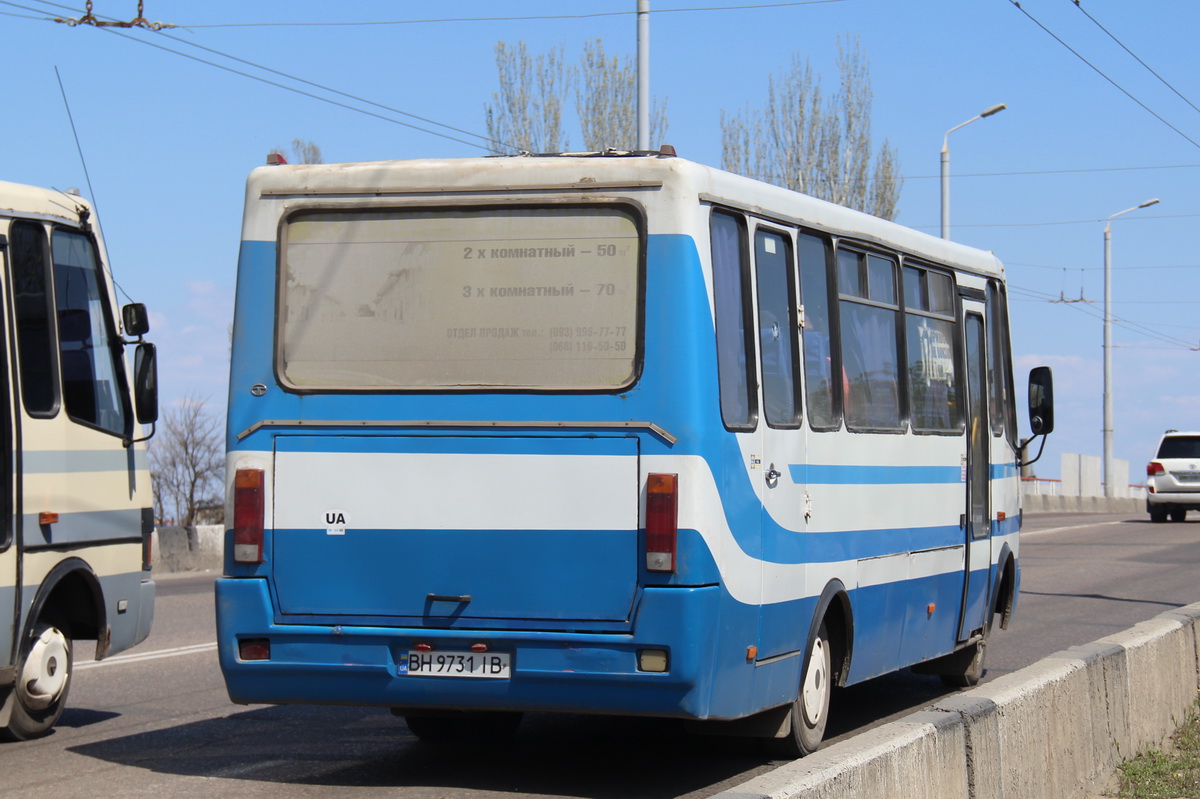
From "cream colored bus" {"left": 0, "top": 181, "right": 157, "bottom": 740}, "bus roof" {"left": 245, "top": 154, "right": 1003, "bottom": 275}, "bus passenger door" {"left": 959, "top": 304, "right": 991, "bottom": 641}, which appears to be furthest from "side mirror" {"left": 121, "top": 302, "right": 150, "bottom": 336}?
"bus passenger door" {"left": 959, "top": 304, "right": 991, "bottom": 641}

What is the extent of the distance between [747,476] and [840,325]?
1.73m

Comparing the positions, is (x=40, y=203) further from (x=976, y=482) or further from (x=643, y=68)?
(x=643, y=68)

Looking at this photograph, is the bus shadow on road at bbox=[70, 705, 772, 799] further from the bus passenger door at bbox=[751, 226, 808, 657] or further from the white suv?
the white suv

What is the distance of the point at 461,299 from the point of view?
7.44 metres

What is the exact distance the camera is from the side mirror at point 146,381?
10070 millimetres

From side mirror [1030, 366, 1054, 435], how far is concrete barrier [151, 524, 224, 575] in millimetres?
14364

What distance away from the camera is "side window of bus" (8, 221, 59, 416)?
30.0 ft

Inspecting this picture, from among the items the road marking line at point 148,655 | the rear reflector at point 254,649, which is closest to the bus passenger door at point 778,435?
the rear reflector at point 254,649

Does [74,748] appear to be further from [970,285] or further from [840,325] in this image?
[970,285]

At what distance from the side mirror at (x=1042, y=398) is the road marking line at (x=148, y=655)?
6904mm

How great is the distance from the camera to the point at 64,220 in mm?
9859

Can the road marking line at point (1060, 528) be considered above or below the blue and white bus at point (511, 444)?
below

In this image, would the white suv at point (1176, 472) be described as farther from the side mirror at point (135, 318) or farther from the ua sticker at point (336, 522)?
the ua sticker at point (336, 522)

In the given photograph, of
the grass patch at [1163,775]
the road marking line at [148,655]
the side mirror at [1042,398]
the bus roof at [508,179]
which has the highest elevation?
the bus roof at [508,179]
